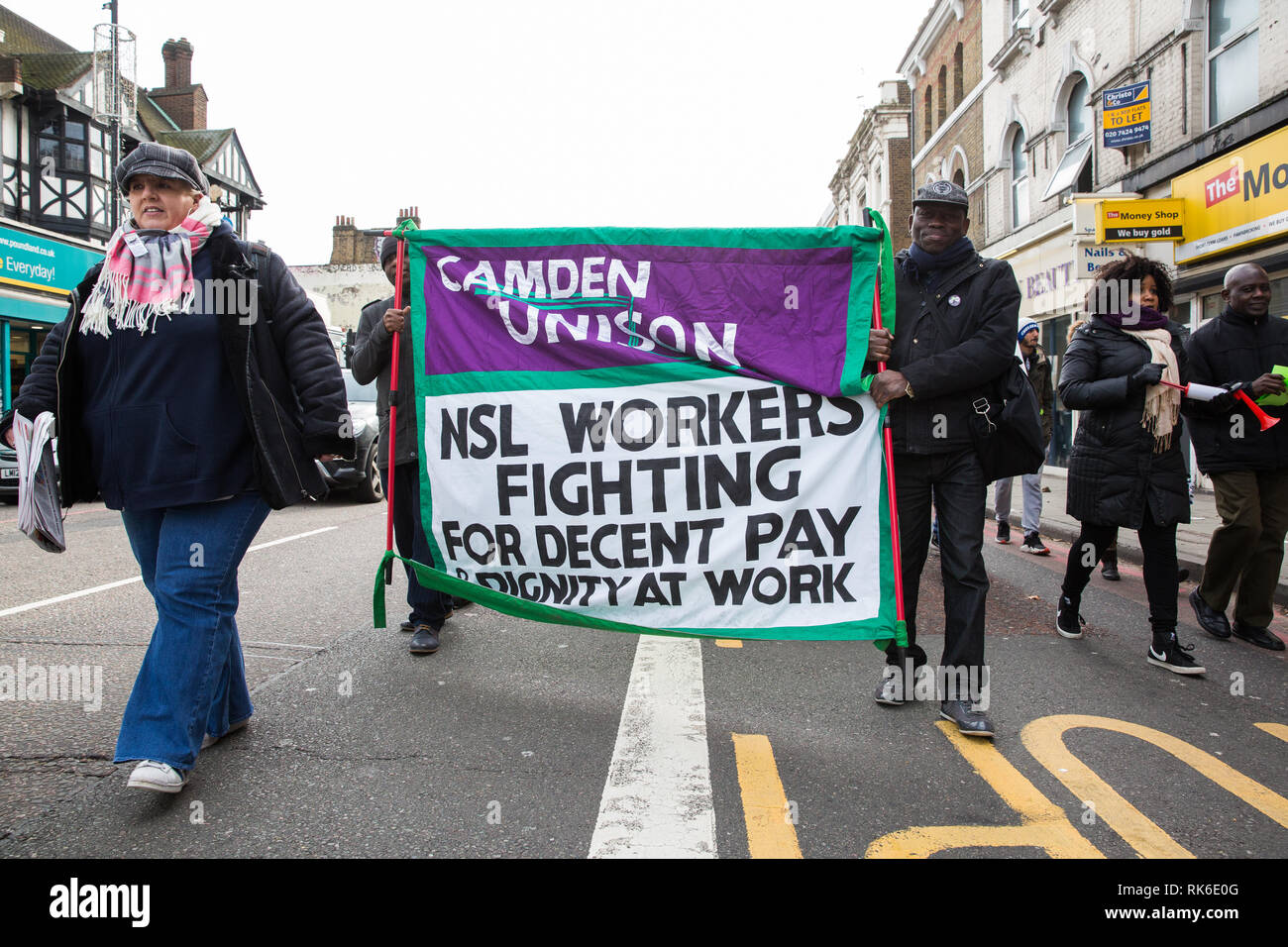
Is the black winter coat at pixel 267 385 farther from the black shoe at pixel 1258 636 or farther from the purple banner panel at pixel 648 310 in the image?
the black shoe at pixel 1258 636

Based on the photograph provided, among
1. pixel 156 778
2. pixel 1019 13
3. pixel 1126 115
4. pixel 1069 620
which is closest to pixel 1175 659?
pixel 1069 620

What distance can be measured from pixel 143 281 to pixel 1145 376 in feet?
14.3

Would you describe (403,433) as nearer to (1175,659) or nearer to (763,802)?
(763,802)

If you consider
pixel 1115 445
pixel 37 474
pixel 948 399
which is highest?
pixel 948 399

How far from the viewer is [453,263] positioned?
12.3ft

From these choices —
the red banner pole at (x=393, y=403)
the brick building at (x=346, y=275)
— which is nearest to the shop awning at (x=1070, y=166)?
the red banner pole at (x=393, y=403)

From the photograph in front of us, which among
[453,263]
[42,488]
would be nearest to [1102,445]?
[453,263]

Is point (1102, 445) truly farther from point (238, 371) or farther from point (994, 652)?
point (238, 371)

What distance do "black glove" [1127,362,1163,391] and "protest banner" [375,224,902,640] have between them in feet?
5.44

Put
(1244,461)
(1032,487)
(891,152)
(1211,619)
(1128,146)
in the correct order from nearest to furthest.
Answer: (1244,461)
(1211,619)
(1032,487)
(1128,146)
(891,152)

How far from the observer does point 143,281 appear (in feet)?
9.52

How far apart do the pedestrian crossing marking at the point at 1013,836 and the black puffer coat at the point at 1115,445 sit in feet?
7.00

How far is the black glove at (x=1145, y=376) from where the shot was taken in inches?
169
